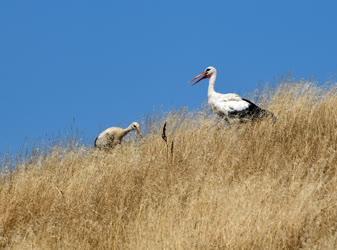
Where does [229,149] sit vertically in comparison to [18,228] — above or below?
above

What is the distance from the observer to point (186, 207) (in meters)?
8.48

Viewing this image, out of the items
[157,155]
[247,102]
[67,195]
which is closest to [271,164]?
[157,155]

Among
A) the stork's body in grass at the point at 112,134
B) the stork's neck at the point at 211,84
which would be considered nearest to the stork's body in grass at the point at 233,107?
the stork's neck at the point at 211,84

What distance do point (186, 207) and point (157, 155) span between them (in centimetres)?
216

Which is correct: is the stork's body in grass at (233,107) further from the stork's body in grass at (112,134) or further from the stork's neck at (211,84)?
the stork's body in grass at (112,134)

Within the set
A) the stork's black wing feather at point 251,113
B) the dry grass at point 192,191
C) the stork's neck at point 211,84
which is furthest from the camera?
the stork's neck at point 211,84

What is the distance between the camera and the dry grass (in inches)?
301

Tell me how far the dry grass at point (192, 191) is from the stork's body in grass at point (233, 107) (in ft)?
2.01

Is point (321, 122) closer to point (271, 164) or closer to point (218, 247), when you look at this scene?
point (271, 164)

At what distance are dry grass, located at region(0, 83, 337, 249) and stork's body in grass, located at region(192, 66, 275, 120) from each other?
613 mm

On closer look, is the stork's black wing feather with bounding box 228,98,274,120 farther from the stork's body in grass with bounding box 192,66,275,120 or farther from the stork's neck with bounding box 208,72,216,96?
the stork's neck with bounding box 208,72,216,96

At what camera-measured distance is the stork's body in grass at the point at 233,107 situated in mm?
12900

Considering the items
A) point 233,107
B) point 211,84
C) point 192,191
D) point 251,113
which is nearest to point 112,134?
point 211,84

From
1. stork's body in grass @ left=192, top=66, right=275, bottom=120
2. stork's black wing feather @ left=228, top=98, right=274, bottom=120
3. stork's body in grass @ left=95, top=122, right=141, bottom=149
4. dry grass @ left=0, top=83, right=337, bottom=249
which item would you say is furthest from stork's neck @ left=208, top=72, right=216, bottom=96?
dry grass @ left=0, top=83, right=337, bottom=249
